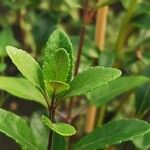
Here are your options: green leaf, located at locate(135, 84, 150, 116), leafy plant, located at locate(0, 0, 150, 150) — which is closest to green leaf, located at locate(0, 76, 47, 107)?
leafy plant, located at locate(0, 0, 150, 150)

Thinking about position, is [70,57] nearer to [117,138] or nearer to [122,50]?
[117,138]

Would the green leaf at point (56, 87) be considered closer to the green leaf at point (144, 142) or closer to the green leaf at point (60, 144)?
the green leaf at point (60, 144)

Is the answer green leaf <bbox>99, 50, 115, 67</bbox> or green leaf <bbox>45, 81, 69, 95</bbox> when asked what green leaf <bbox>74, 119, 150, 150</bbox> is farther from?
green leaf <bbox>99, 50, 115, 67</bbox>

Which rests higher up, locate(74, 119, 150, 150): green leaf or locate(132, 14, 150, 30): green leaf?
locate(132, 14, 150, 30): green leaf

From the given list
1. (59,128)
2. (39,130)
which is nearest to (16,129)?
(59,128)

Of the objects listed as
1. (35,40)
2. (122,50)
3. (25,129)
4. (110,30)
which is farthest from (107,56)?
(110,30)

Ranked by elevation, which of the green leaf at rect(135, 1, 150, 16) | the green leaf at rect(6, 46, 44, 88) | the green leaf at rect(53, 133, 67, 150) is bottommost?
the green leaf at rect(53, 133, 67, 150)
